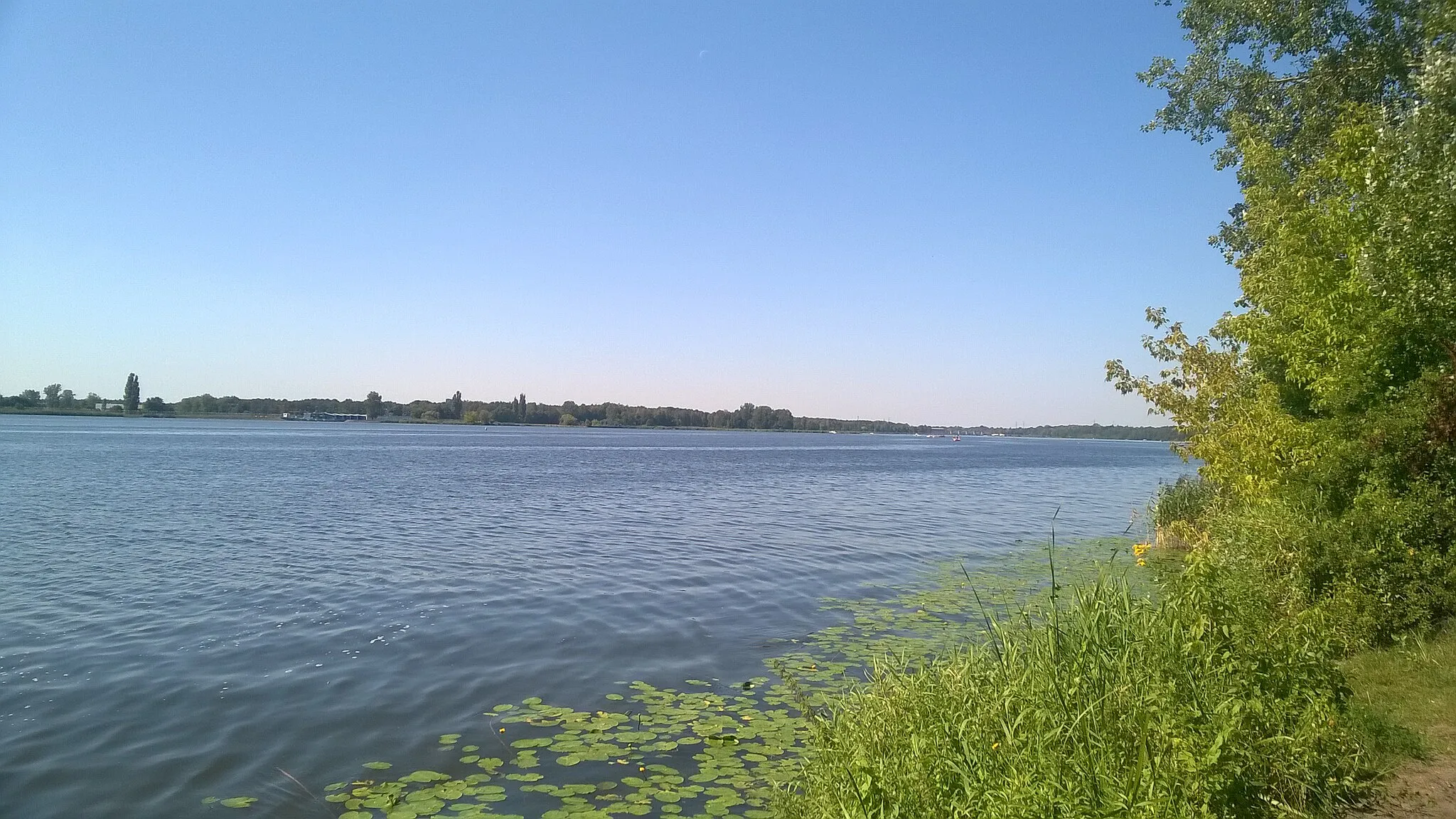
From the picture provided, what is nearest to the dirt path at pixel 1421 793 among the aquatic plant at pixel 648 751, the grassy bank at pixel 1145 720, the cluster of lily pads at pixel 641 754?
the grassy bank at pixel 1145 720

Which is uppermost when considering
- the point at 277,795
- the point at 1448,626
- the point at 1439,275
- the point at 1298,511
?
the point at 1439,275

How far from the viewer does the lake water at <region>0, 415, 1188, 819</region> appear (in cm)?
973

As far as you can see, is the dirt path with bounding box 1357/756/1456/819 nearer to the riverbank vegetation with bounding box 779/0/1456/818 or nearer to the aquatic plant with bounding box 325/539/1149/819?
the riverbank vegetation with bounding box 779/0/1456/818

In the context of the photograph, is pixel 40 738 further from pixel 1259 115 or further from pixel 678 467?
pixel 678 467

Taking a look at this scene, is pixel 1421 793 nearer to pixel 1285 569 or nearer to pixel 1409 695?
pixel 1409 695

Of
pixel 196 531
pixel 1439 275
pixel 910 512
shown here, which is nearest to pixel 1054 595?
pixel 1439 275

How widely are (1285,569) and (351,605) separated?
15755mm

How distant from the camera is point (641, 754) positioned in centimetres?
948

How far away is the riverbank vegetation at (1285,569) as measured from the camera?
20.2ft

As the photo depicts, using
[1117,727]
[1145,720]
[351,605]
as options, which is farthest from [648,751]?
[351,605]

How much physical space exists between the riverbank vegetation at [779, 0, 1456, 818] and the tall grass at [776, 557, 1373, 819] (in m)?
0.03

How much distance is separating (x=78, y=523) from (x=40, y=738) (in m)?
20.2

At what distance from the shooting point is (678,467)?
69625 millimetres

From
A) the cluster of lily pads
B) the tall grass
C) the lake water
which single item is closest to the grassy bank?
the tall grass
